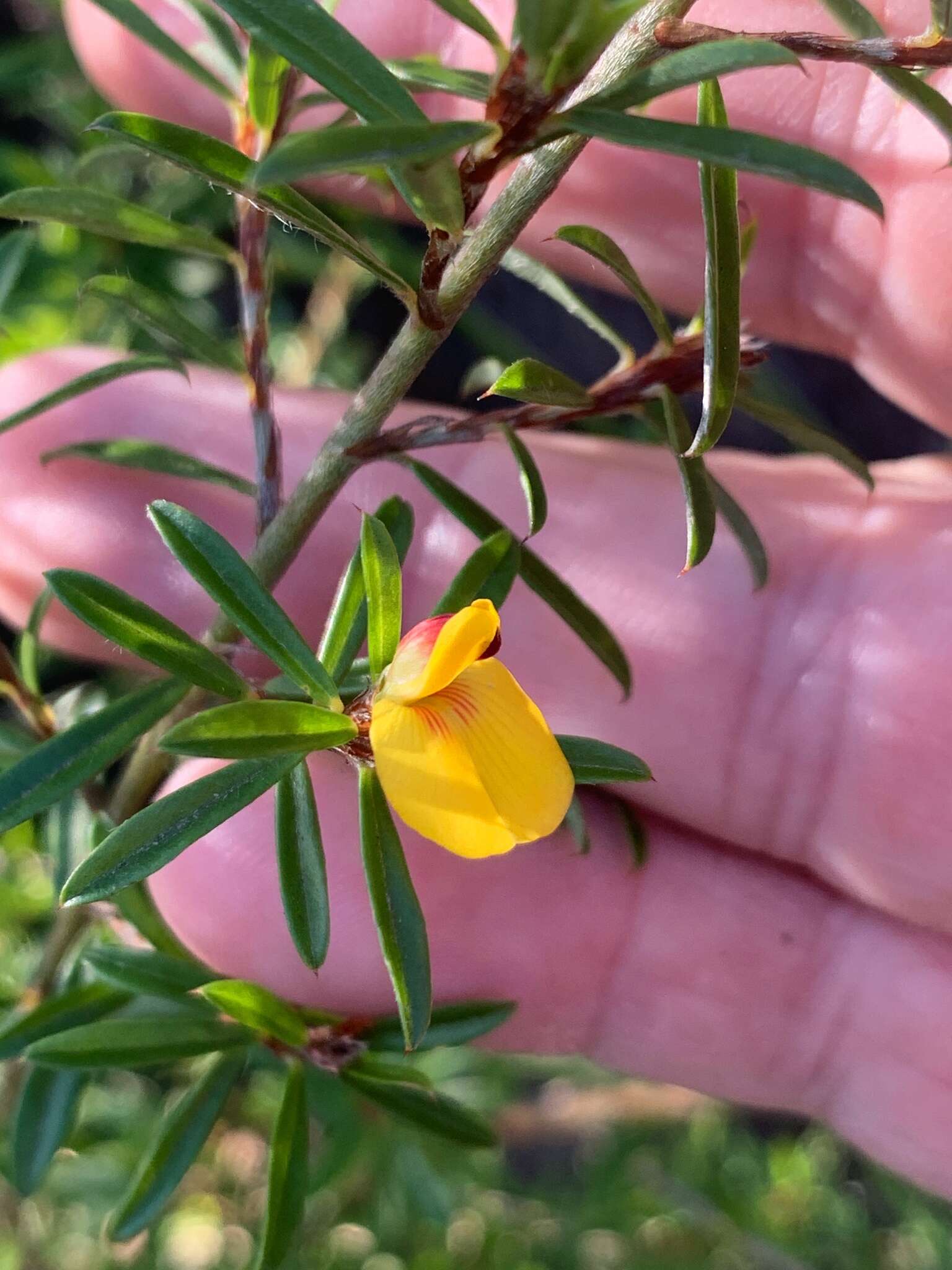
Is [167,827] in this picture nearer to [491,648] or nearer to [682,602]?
[491,648]

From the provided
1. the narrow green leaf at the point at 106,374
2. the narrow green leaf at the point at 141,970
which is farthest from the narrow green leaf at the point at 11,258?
the narrow green leaf at the point at 141,970

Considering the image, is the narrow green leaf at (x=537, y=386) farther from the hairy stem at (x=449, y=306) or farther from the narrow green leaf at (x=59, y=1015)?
the narrow green leaf at (x=59, y=1015)

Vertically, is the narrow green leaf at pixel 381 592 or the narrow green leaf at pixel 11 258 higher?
the narrow green leaf at pixel 11 258

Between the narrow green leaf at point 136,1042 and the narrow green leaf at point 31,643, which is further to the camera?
the narrow green leaf at point 31,643

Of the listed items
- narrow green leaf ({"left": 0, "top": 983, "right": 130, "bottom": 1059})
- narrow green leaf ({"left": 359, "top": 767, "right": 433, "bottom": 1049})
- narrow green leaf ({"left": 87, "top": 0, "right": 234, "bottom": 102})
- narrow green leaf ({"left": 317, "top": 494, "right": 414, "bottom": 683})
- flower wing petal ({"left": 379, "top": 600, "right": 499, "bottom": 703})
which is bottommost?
narrow green leaf ({"left": 0, "top": 983, "right": 130, "bottom": 1059})

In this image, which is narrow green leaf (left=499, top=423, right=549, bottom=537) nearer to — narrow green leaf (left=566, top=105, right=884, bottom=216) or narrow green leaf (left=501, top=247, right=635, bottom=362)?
narrow green leaf (left=501, top=247, right=635, bottom=362)

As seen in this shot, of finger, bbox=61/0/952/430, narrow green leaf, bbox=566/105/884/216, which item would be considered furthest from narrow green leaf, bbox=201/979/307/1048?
finger, bbox=61/0/952/430
